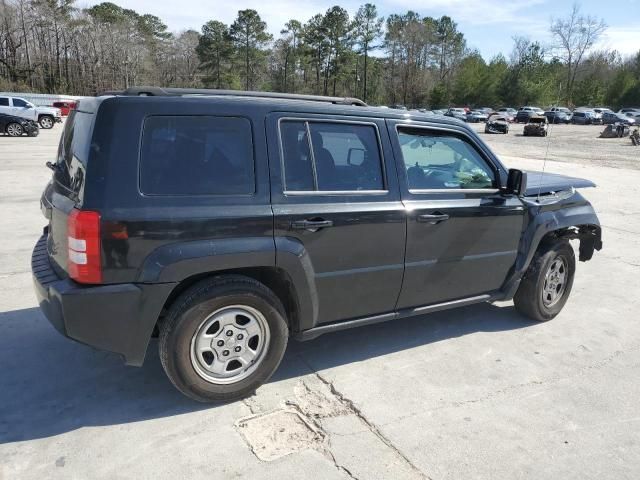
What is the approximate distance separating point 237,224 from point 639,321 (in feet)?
13.6

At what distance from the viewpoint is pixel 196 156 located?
3.03m

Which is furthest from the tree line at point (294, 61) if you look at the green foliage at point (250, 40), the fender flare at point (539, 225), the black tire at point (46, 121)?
the fender flare at point (539, 225)

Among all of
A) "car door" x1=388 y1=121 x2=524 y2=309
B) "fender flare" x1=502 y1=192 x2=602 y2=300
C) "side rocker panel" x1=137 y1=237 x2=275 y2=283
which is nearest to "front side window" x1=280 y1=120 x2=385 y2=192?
"car door" x1=388 y1=121 x2=524 y2=309

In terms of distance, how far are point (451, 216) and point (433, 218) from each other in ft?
0.67

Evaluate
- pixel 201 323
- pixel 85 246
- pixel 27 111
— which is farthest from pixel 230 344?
pixel 27 111

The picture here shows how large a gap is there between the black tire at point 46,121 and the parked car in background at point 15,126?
5.77 metres

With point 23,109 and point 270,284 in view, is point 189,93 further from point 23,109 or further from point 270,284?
point 23,109

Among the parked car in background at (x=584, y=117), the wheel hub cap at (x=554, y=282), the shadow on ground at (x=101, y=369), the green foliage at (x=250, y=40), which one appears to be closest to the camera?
the shadow on ground at (x=101, y=369)

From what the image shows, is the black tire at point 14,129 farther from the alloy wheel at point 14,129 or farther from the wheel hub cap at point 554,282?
the wheel hub cap at point 554,282

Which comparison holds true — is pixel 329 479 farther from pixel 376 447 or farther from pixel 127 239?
Result: pixel 127 239

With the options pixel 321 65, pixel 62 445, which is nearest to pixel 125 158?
pixel 62 445

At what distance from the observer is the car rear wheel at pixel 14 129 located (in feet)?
78.2

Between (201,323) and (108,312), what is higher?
(108,312)

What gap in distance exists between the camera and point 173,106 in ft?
9.73
